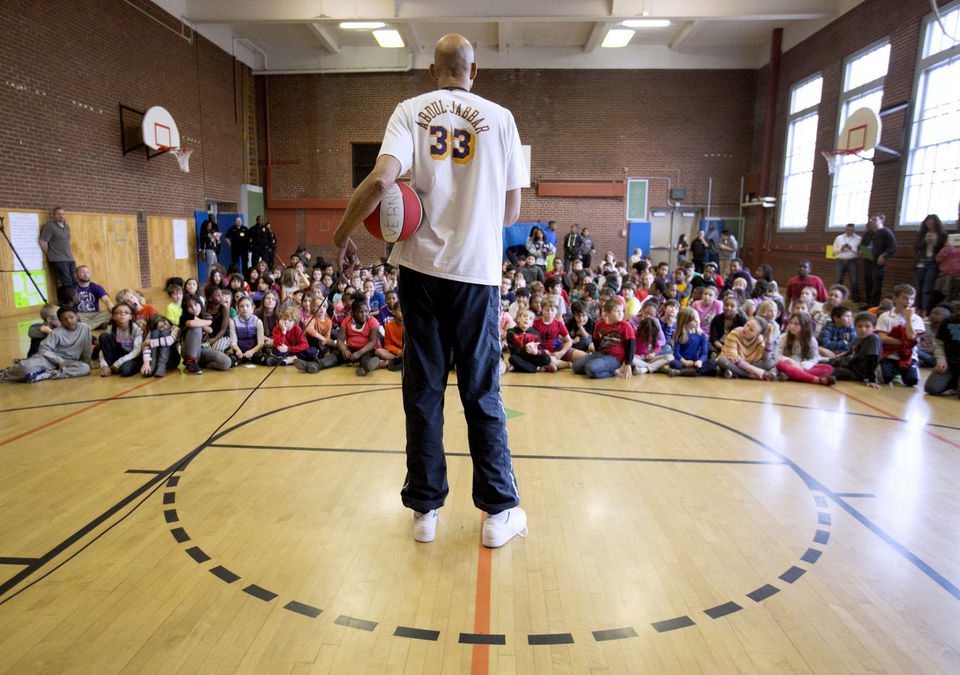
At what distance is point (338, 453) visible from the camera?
378 centimetres

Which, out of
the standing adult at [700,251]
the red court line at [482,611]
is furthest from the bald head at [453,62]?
the standing adult at [700,251]

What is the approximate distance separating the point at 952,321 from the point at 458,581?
5577 millimetres

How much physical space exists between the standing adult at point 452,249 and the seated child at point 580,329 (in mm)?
4450

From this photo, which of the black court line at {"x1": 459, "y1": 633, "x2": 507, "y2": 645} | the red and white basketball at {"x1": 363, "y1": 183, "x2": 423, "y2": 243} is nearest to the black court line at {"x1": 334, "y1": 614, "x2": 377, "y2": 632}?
the black court line at {"x1": 459, "y1": 633, "x2": 507, "y2": 645}

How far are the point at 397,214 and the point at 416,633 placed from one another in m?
1.48

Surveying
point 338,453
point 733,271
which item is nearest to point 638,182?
point 733,271

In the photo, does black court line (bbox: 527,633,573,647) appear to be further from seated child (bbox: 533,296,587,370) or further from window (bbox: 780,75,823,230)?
window (bbox: 780,75,823,230)

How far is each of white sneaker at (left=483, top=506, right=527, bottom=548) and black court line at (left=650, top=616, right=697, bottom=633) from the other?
726mm

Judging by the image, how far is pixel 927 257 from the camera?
9500 millimetres

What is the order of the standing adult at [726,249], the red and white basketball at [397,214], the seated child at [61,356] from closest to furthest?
the red and white basketball at [397,214] → the seated child at [61,356] → the standing adult at [726,249]

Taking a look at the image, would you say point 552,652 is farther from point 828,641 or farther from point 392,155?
point 392,155

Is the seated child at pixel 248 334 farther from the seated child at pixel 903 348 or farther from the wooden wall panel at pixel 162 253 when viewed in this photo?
the wooden wall panel at pixel 162 253

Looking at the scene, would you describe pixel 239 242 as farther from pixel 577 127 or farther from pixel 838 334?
pixel 838 334

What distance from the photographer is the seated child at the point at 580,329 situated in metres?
7.02
